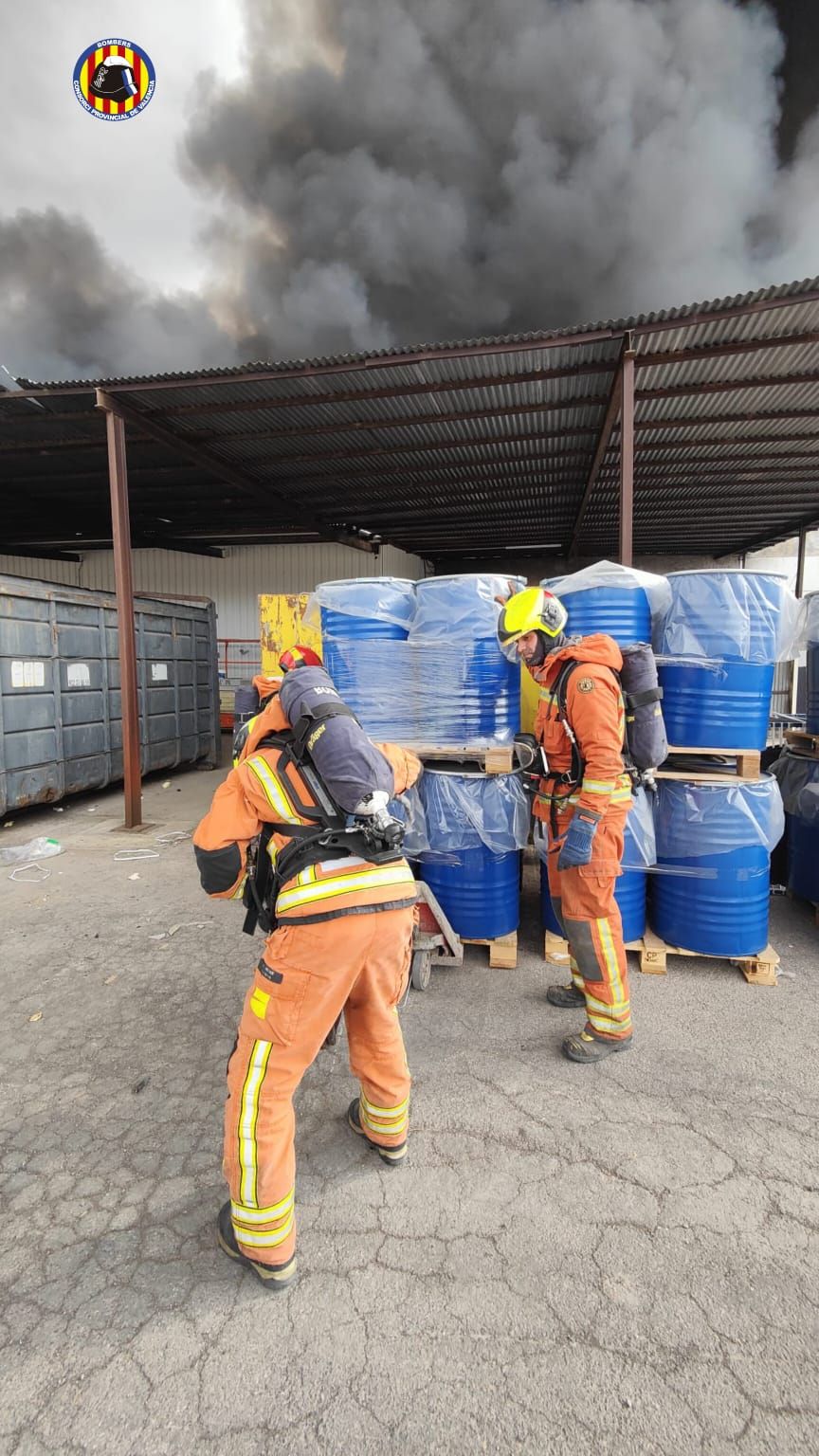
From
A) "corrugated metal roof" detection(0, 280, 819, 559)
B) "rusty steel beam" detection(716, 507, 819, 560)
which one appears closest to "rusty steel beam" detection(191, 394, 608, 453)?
"corrugated metal roof" detection(0, 280, 819, 559)

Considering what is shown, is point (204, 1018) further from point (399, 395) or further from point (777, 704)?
point (777, 704)

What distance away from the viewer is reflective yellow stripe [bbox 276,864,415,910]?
6.07ft

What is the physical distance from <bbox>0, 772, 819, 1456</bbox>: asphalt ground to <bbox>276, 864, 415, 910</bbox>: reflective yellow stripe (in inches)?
43.6

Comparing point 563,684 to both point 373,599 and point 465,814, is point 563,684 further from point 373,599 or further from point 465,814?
point 373,599

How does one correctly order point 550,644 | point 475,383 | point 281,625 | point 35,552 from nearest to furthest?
1. point 550,644
2. point 475,383
3. point 281,625
4. point 35,552

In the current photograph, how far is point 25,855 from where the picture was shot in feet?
20.3

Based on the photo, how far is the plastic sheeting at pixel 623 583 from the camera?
3.65 m

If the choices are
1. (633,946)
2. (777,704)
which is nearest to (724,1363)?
(633,946)

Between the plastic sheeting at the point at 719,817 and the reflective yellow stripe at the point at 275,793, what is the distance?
99.9 inches

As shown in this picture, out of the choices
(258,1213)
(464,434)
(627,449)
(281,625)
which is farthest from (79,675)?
(258,1213)

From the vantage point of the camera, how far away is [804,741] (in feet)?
16.0

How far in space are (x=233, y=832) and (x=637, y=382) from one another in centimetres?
679

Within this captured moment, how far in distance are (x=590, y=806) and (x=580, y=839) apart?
0.15m

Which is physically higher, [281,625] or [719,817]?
[281,625]
